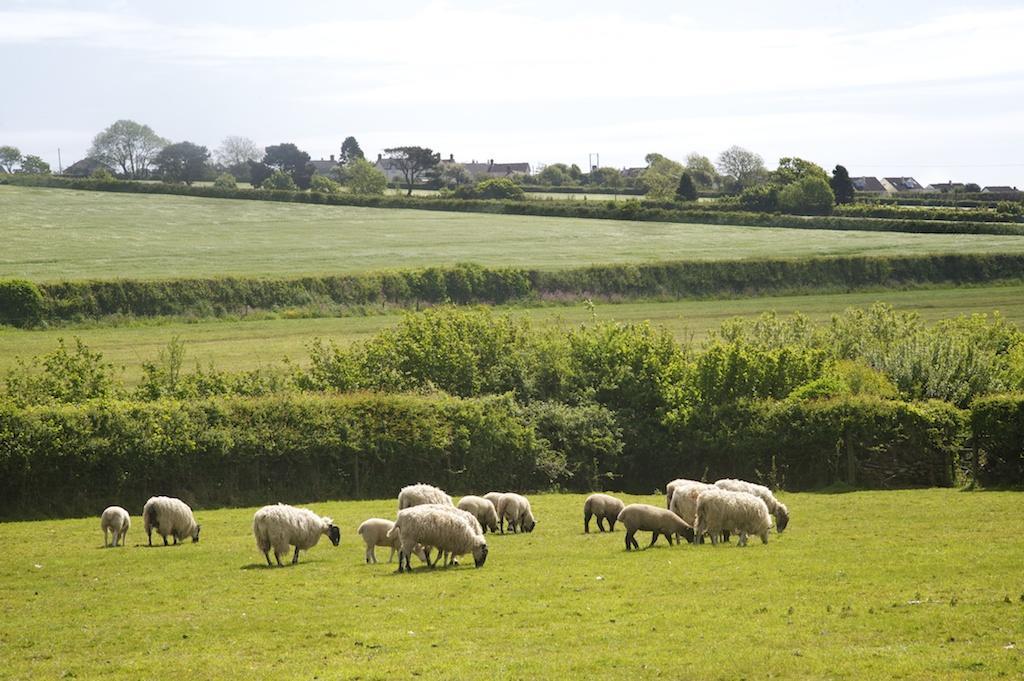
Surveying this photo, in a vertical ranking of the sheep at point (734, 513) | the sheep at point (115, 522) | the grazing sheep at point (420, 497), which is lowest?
the sheep at point (115, 522)

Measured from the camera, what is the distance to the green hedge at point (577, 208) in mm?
124312

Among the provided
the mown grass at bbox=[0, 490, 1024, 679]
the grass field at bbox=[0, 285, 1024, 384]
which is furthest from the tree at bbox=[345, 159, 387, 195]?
the mown grass at bbox=[0, 490, 1024, 679]

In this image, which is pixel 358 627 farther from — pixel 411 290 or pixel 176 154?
pixel 176 154

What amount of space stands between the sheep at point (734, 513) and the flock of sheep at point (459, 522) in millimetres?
23

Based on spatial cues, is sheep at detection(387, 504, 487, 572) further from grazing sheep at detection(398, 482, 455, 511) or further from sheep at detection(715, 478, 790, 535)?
sheep at detection(715, 478, 790, 535)

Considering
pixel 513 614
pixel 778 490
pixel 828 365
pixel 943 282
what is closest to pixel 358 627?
pixel 513 614

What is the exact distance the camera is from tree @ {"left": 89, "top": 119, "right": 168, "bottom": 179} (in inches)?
7466

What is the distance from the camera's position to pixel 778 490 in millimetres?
44219

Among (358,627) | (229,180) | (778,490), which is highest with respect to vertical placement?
(229,180)

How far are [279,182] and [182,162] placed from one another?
23.0 meters

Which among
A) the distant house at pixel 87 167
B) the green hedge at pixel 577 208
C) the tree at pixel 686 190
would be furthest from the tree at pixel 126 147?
the tree at pixel 686 190

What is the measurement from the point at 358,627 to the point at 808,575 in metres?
8.73

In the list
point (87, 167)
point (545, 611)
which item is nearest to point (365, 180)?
point (87, 167)

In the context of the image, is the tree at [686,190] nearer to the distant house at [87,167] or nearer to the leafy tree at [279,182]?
the leafy tree at [279,182]
